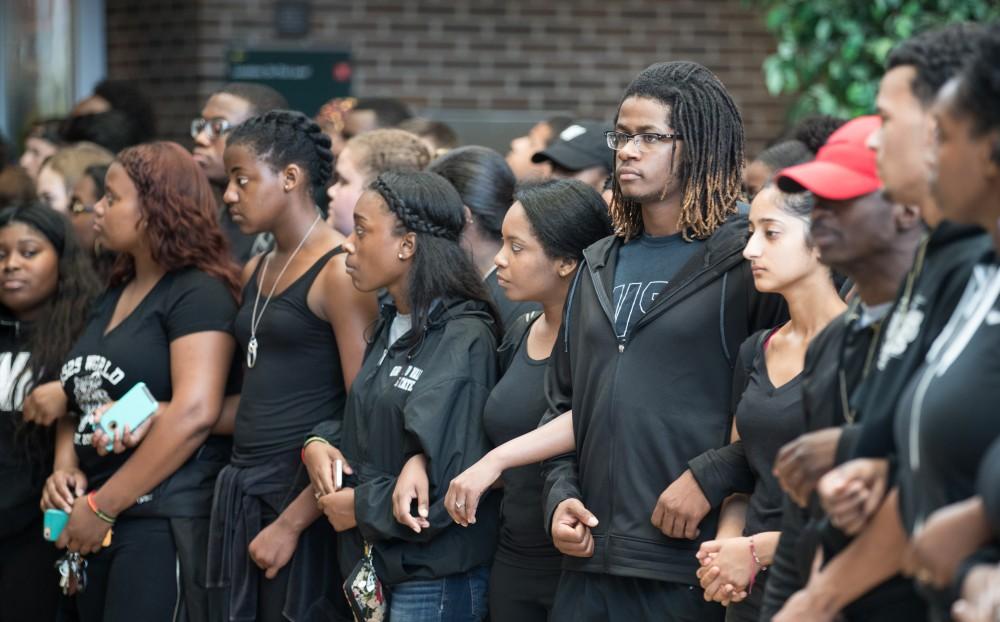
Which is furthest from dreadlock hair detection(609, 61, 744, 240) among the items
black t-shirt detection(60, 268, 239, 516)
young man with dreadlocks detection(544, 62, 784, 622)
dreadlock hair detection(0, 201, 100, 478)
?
dreadlock hair detection(0, 201, 100, 478)

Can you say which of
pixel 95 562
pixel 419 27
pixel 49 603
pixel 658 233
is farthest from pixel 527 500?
pixel 419 27

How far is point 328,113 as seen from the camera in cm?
639

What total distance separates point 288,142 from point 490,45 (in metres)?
4.02

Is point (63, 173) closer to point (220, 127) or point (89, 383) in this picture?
point (220, 127)

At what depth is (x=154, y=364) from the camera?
4184mm

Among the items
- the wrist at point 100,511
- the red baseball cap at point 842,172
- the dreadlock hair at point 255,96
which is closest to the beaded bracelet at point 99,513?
the wrist at point 100,511

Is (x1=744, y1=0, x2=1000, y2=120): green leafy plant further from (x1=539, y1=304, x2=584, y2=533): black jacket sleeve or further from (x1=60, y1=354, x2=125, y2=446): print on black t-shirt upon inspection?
(x1=60, y1=354, x2=125, y2=446): print on black t-shirt

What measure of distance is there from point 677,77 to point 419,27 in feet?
16.4

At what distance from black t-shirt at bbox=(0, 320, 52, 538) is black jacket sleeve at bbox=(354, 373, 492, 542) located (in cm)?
148

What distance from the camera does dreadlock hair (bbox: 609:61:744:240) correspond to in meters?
3.19

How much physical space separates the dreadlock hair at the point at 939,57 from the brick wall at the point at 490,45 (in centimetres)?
584

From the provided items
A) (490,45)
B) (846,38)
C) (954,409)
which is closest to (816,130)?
(846,38)

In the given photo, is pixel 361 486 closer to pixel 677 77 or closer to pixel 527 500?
pixel 527 500

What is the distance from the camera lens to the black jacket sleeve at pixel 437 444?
3.52 m
